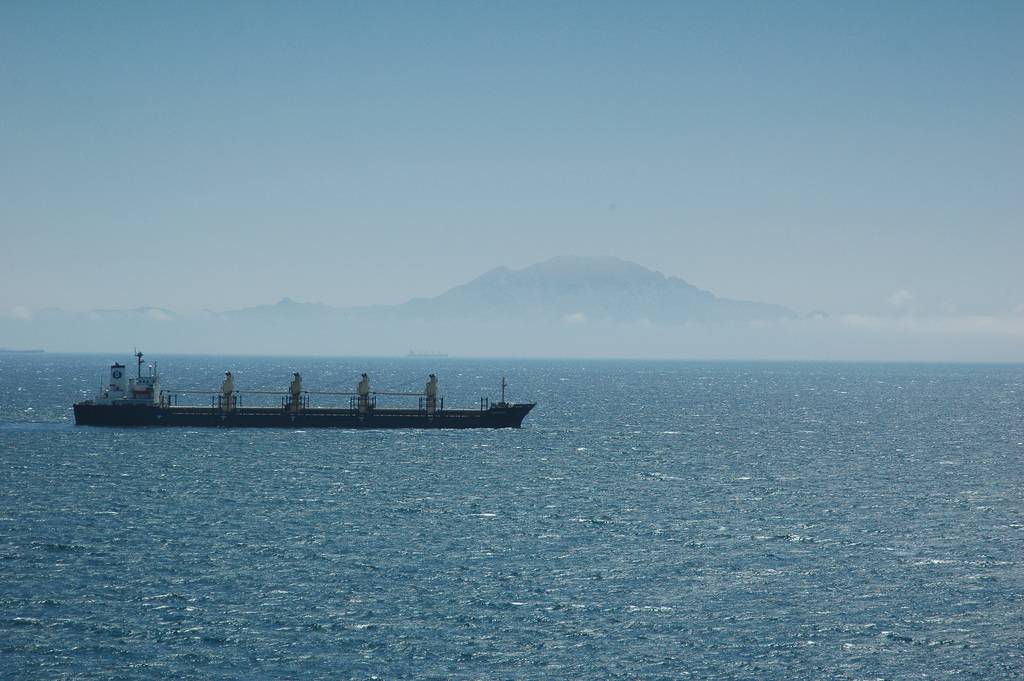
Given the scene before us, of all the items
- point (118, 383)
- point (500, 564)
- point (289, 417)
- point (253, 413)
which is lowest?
point (500, 564)

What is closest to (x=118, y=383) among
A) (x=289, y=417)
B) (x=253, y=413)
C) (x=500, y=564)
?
(x=253, y=413)

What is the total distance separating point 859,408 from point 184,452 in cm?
13001

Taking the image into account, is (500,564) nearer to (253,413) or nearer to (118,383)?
(253,413)

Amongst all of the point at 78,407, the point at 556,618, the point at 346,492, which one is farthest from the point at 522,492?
the point at 78,407

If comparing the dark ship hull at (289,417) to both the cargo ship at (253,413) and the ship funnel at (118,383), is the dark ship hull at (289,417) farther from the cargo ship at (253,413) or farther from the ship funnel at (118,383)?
the ship funnel at (118,383)

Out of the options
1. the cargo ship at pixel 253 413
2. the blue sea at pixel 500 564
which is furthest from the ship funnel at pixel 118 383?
the blue sea at pixel 500 564

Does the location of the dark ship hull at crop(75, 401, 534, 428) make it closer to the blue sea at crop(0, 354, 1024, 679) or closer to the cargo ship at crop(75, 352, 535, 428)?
the cargo ship at crop(75, 352, 535, 428)

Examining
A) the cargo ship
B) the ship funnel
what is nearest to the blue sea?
the cargo ship

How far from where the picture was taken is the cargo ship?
111m

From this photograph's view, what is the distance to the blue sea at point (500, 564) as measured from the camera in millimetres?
36469

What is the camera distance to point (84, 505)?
63438 millimetres

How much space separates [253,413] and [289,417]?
165 inches

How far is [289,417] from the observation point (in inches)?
4532

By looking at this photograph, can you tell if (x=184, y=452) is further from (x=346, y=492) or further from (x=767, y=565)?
(x=767, y=565)
